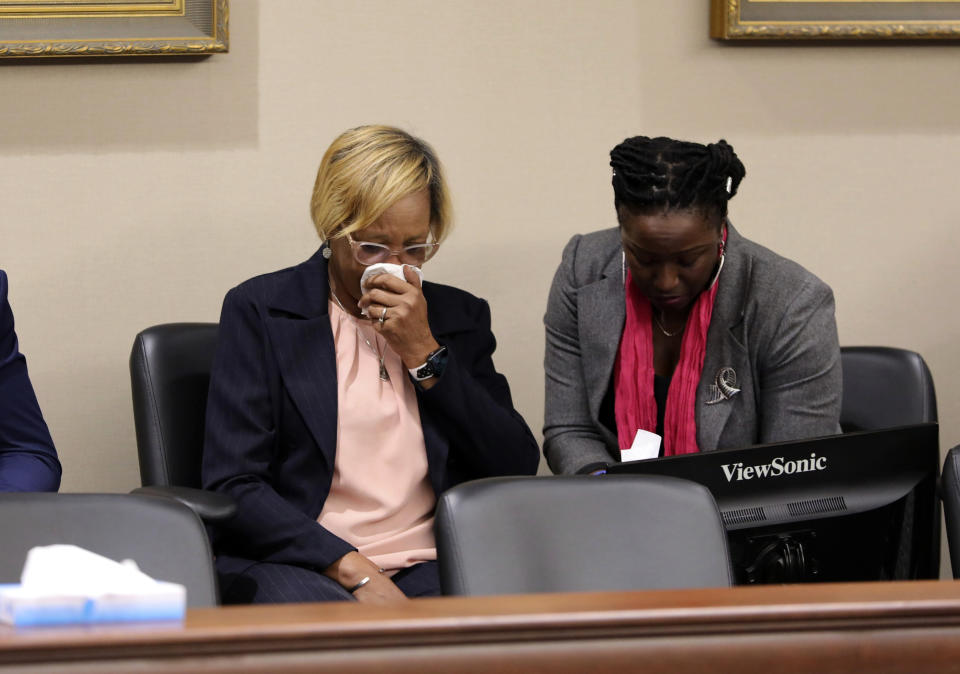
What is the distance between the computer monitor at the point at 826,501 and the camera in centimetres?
148

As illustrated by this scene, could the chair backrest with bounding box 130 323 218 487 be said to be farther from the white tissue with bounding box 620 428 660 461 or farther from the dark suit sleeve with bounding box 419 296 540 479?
the white tissue with bounding box 620 428 660 461

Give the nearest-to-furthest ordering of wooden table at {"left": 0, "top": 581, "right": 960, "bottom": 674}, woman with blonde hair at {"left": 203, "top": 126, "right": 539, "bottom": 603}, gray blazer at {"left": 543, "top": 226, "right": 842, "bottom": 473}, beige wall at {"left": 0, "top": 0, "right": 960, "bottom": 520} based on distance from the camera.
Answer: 1. wooden table at {"left": 0, "top": 581, "right": 960, "bottom": 674}
2. woman with blonde hair at {"left": 203, "top": 126, "right": 539, "bottom": 603}
3. gray blazer at {"left": 543, "top": 226, "right": 842, "bottom": 473}
4. beige wall at {"left": 0, "top": 0, "right": 960, "bottom": 520}

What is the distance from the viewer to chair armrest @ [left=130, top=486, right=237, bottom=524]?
1.88 m

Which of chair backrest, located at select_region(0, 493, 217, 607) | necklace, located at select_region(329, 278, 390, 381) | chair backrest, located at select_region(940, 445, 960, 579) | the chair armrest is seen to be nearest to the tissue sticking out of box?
chair backrest, located at select_region(0, 493, 217, 607)

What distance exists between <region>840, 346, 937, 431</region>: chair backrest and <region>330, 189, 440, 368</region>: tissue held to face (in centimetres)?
103

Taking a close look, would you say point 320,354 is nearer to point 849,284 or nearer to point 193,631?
point 193,631

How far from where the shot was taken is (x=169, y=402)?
2.34 meters

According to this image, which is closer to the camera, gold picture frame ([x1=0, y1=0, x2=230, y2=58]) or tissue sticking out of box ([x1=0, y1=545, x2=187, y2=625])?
tissue sticking out of box ([x1=0, y1=545, x2=187, y2=625])

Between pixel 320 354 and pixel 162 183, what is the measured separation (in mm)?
878

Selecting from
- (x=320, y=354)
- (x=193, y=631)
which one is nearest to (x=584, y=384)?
(x=320, y=354)

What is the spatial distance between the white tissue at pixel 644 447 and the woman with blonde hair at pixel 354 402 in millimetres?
215

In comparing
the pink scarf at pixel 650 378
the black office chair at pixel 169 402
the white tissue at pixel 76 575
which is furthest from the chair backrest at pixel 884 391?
the white tissue at pixel 76 575

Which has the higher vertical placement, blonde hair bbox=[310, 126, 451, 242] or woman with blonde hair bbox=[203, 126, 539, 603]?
blonde hair bbox=[310, 126, 451, 242]

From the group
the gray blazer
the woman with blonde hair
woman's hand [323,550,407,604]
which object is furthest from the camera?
the gray blazer
